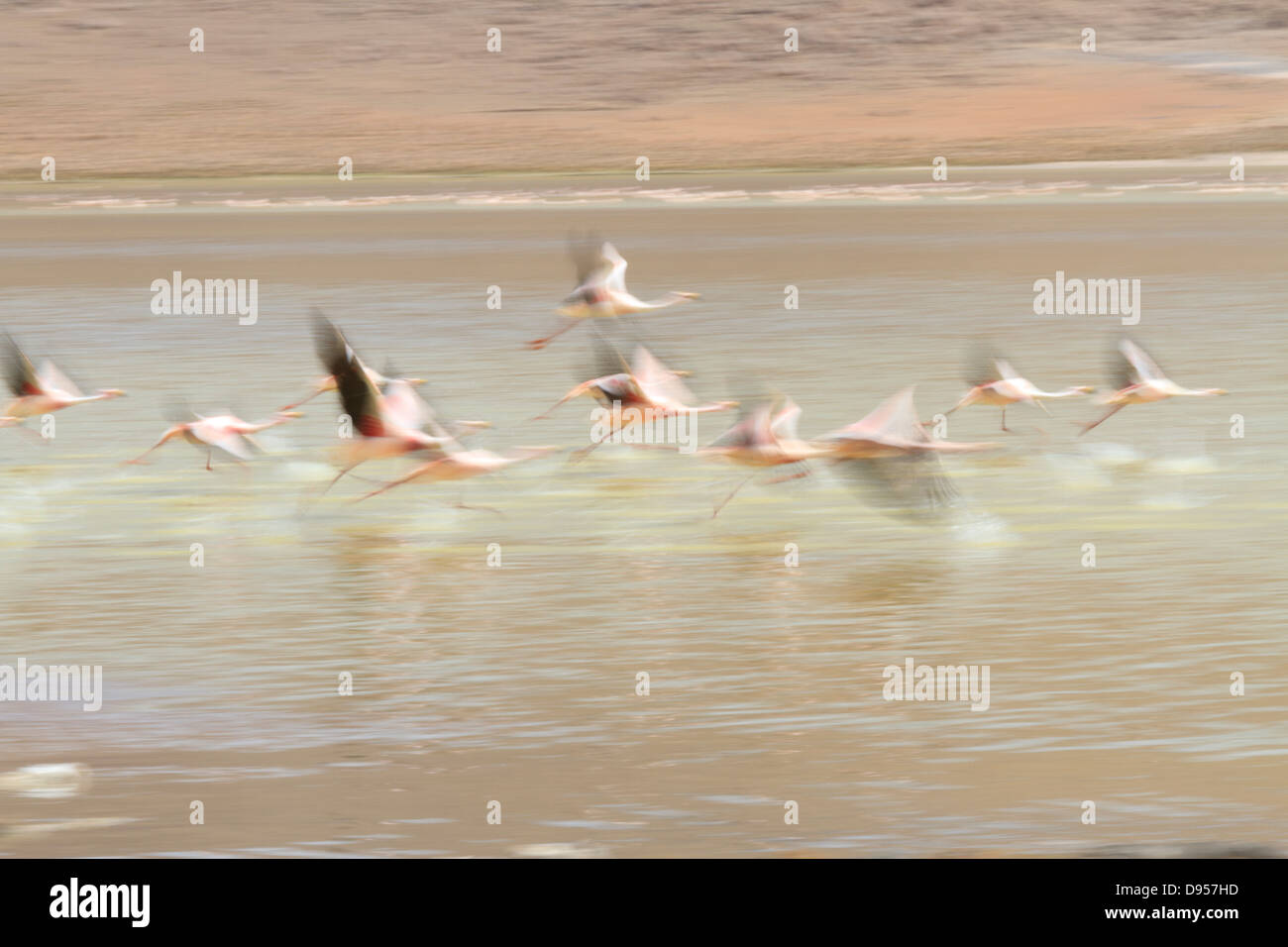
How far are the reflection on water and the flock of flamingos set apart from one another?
0.61 ft

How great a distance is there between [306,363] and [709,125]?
28481mm

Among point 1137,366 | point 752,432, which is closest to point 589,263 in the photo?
point 1137,366

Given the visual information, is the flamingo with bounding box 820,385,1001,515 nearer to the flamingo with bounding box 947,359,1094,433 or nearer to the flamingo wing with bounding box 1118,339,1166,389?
the flamingo with bounding box 947,359,1094,433

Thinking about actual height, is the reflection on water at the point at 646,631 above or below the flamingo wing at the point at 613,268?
below

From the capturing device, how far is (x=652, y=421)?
860 cm

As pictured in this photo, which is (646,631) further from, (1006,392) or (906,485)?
(1006,392)

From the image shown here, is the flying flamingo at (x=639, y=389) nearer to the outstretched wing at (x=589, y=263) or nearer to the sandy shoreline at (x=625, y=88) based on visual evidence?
the outstretched wing at (x=589, y=263)

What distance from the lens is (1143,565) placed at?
6.87 metres

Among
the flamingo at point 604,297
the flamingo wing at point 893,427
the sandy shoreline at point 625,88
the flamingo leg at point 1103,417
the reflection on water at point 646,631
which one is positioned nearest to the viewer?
the reflection on water at point 646,631

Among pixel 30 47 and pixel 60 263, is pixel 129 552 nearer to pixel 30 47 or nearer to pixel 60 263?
pixel 60 263

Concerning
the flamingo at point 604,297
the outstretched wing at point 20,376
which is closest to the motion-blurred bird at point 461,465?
the flamingo at point 604,297

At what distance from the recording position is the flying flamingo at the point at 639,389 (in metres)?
8.27

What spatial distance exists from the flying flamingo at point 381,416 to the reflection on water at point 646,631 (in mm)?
374

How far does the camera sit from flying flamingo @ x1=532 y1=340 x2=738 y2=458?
8273 mm
